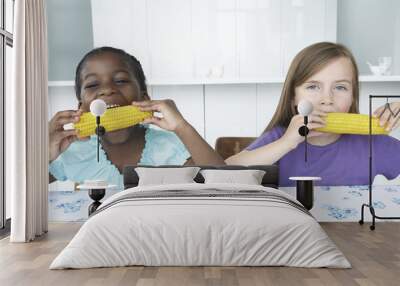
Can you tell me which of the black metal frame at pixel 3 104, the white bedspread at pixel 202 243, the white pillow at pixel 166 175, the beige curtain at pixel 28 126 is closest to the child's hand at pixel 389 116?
the white pillow at pixel 166 175

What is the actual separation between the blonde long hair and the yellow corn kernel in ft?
5.59

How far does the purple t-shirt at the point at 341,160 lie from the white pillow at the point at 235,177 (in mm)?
613

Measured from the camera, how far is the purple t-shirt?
764 cm

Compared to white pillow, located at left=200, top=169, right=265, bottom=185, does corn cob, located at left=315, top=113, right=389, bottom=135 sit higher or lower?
higher

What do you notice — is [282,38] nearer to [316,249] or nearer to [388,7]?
[388,7]

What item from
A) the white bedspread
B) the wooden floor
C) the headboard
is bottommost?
the wooden floor

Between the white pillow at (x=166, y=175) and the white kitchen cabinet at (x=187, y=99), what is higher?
the white kitchen cabinet at (x=187, y=99)

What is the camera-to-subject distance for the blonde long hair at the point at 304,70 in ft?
25.0

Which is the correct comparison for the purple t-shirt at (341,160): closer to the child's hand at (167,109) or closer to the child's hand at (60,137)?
the child's hand at (167,109)

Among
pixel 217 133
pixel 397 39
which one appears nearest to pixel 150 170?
pixel 217 133

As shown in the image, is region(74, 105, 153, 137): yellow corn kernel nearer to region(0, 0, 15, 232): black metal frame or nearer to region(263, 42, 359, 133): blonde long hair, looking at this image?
region(0, 0, 15, 232): black metal frame

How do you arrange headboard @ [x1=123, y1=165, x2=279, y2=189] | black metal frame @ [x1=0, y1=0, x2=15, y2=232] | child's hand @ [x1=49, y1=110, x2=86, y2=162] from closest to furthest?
black metal frame @ [x1=0, y1=0, x2=15, y2=232]
headboard @ [x1=123, y1=165, x2=279, y2=189]
child's hand @ [x1=49, y1=110, x2=86, y2=162]

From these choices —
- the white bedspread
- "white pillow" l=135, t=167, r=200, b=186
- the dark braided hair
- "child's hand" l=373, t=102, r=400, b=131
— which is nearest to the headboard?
"white pillow" l=135, t=167, r=200, b=186

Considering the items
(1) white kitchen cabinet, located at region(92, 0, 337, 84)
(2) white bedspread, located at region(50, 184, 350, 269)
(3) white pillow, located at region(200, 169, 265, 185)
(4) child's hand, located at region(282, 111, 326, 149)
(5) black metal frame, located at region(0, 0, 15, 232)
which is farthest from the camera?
(1) white kitchen cabinet, located at region(92, 0, 337, 84)
